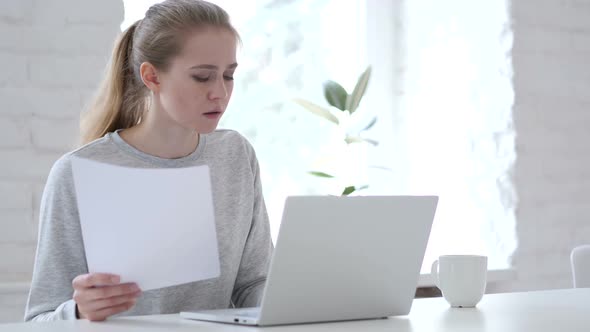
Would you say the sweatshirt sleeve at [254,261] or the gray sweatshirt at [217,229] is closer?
the gray sweatshirt at [217,229]

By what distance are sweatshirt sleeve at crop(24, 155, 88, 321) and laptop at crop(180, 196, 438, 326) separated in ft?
1.31

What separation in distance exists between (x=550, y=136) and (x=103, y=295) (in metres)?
2.04

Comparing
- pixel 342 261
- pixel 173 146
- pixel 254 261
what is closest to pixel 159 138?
pixel 173 146

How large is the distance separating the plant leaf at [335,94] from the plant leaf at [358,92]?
0.06 feet

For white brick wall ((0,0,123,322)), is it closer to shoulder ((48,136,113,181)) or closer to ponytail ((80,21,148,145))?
ponytail ((80,21,148,145))

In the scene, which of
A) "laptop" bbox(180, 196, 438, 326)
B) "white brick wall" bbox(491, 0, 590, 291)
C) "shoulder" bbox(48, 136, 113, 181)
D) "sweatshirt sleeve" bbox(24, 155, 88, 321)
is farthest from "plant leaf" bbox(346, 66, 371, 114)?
"laptop" bbox(180, 196, 438, 326)

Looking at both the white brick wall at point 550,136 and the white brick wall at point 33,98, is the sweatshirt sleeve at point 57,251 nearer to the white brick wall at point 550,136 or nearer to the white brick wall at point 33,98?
the white brick wall at point 33,98

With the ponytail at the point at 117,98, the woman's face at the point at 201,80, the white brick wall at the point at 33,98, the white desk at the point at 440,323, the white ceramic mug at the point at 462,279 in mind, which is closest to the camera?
the white desk at the point at 440,323

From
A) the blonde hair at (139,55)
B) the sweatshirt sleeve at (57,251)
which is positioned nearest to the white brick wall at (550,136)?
the blonde hair at (139,55)

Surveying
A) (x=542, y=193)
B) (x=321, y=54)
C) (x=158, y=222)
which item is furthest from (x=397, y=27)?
(x=158, y=222)

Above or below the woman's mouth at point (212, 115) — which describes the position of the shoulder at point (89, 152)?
below

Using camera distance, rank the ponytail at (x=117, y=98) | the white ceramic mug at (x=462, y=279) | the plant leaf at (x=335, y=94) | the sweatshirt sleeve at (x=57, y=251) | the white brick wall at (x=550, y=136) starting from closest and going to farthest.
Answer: the white ceramic mug at (x=462, y=279) < the sweatshirt sleeve at (x=57, y=251) < the ponytail at (x=117, y=98) < the plant leaf at (x=335, y=94) < the white brick wall at (x=550, y=136)

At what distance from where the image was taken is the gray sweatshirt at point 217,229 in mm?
1472

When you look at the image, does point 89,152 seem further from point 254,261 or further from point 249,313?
point 249,313
